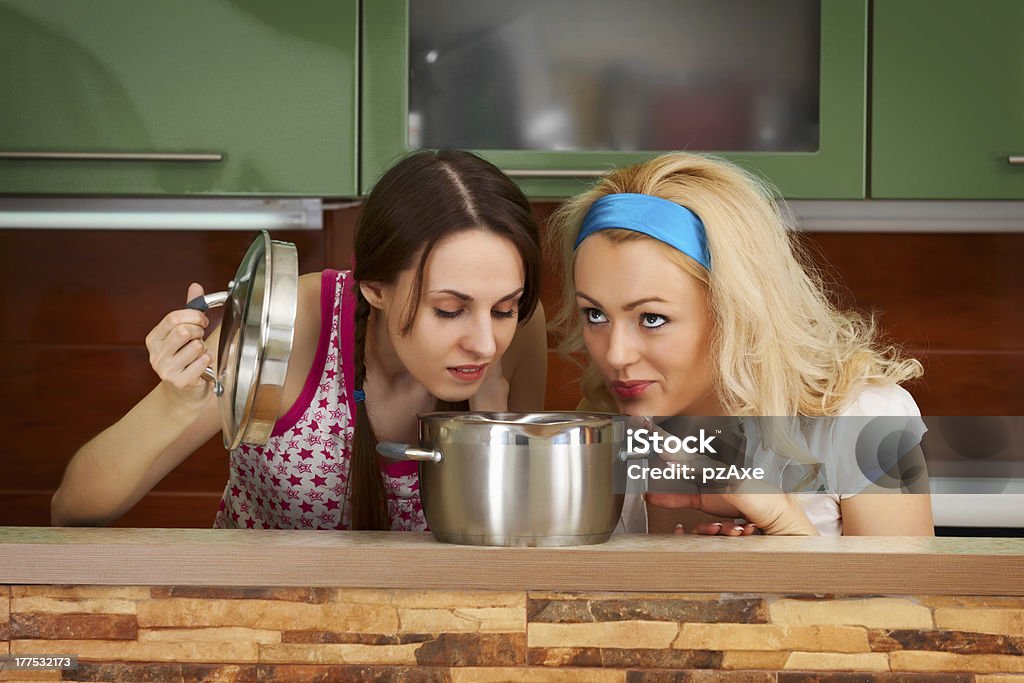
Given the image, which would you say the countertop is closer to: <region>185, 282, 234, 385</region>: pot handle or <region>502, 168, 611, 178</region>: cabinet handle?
<region>185, 282, 234, 385</region>: pot handle

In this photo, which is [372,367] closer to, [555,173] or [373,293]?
[373,293]

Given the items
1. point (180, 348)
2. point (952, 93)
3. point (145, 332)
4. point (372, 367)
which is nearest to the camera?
point (180, 348)

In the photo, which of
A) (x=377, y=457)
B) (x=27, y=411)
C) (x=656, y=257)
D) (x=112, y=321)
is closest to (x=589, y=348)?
(x=656, y=257)

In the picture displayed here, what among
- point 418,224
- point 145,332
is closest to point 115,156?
point 145,332

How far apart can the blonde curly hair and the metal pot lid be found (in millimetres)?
529

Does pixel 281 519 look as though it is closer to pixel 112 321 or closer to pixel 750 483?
pixel 750 483

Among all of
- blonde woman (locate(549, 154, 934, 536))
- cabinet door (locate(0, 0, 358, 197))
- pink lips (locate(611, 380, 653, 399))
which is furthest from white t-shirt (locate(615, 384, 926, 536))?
cabinet door (locate(0, 0, 358, 197))

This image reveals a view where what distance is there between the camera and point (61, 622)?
3.05ft

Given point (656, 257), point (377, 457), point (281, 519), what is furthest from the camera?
point (281, 519)

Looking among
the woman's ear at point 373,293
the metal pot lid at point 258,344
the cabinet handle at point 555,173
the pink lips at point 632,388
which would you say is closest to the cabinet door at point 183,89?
the cabinet handle at point 555,173

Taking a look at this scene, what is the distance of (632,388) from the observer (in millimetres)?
1351

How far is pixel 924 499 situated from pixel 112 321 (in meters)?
1.76

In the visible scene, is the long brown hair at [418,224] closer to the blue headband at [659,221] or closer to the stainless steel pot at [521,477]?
the blue headband at [659,221]

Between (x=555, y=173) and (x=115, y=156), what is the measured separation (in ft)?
2.55
